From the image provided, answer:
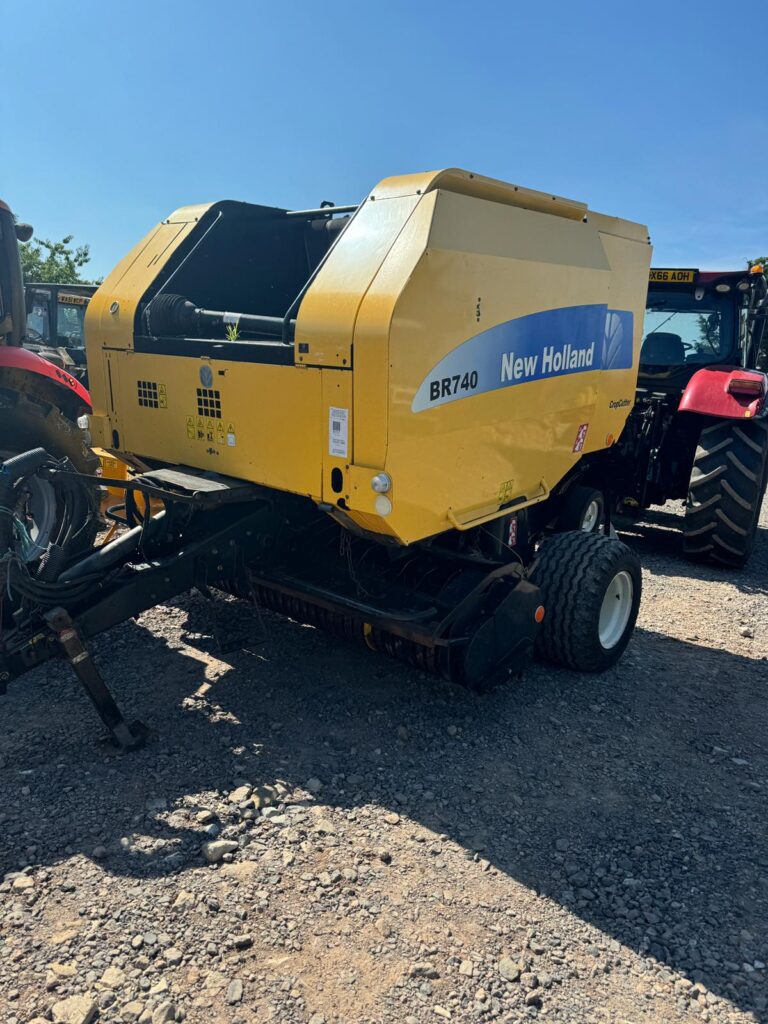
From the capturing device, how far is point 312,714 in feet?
11.8

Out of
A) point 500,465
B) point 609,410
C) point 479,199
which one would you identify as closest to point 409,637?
point 500,465

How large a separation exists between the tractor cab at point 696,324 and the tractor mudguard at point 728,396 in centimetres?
49

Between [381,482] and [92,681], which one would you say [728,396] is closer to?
[381,482]

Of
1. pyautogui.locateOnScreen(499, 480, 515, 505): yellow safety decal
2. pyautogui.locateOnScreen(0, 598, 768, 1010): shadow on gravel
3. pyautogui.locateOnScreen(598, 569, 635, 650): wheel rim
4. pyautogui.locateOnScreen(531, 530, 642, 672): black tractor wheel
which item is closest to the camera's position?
pyautogui.locateOnScreen(0, 598, 768, 1010): shadow on gravel

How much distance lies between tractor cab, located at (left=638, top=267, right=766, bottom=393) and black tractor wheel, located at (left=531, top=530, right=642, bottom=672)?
331cm

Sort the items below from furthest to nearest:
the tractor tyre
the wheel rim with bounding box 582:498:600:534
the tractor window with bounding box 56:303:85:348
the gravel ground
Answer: the tractor window with bounding box 56:303:85:348 < the wheel rim with bounding box 582:498:600:534 < the tractor tyre < the gravel ground

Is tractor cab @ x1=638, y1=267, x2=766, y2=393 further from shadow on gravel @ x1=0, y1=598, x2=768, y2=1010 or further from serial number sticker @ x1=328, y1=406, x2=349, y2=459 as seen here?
serial number sticker @ x1=328, y1=406, x2=349, y2=459

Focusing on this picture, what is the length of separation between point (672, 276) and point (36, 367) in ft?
17.5

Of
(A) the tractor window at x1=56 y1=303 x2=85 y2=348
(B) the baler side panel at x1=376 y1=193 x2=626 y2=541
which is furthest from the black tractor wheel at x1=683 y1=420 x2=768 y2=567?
(A) the tractor window at x1=56 y1=303 x2=85 y2=348

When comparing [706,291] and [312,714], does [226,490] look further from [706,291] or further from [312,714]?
[706,291]

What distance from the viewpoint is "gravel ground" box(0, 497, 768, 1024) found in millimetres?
2176

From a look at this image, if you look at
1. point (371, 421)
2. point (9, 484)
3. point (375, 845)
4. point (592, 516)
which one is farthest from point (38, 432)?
point (592, 516)

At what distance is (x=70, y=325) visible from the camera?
970cm

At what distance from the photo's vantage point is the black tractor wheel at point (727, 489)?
6.04m
